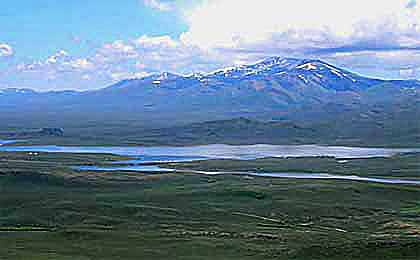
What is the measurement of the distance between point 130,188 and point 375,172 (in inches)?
3005

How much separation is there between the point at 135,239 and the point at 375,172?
125998mm

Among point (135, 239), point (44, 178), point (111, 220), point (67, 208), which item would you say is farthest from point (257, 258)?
point (44, 178)

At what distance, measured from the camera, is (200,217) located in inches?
4471

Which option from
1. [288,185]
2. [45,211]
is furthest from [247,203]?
[45,211]

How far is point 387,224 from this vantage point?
351 feet

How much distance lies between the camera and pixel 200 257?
2830 inches

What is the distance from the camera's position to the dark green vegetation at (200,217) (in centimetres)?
7456

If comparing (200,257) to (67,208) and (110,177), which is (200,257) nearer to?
(67,208)

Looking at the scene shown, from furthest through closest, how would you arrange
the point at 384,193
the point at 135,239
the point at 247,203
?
the point at 384,193 → the point at 247,203 → the point at 135,239

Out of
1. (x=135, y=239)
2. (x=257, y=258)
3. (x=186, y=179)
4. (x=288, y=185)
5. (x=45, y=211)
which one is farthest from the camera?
(x=186, y=179)

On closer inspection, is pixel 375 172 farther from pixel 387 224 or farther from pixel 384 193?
pixel 387 224

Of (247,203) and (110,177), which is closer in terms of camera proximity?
(247,203)

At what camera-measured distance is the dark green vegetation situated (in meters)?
74.6

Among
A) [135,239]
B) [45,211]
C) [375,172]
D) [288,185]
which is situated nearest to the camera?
[135,239]
